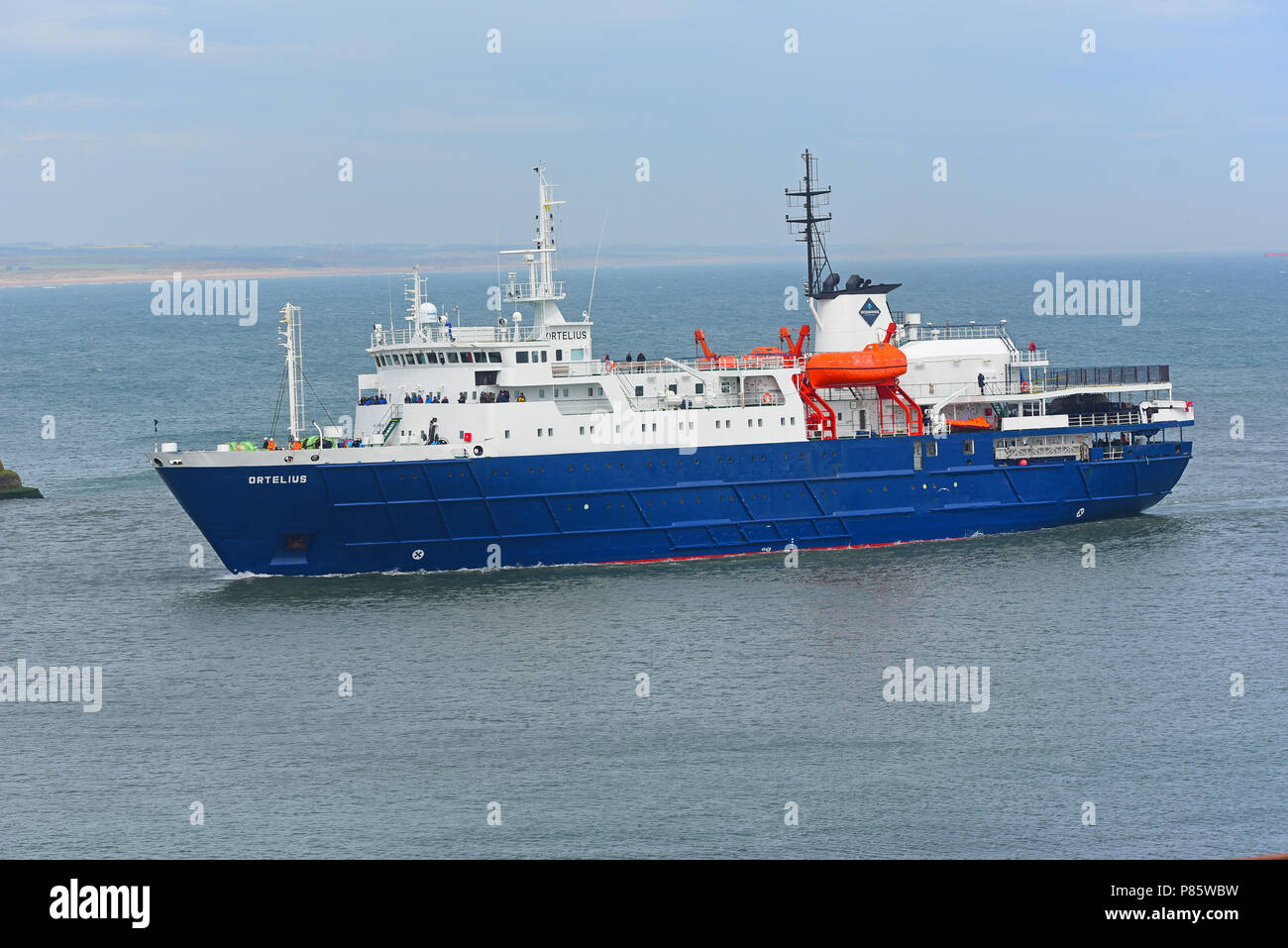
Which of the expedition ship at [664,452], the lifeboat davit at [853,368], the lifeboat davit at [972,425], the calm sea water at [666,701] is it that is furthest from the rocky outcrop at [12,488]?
the lifeboat davit at [972,425]

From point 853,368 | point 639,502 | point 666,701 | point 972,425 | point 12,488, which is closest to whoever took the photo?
point 666,701

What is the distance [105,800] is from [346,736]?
13.9 feet

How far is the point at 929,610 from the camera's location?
33375mm

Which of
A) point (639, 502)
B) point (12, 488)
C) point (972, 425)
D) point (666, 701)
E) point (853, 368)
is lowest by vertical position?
point (666, 701)

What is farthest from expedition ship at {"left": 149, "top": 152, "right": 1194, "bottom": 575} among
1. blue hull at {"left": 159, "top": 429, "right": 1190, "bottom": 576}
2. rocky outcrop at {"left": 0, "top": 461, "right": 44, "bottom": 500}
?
rocky outcrop at {"left": 0, "top": 461, "right": 44, "bottom": 500}

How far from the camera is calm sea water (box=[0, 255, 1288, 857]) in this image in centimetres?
2180

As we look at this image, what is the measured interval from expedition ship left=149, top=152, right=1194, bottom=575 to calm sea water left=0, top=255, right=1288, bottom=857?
111 centimetres

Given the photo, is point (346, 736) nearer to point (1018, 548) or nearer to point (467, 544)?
point (467, 544)

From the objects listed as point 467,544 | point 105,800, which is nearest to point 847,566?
point 467,544

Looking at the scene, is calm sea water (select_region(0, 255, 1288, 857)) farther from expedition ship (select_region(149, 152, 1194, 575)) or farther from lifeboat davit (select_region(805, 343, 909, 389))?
lifeboat davit (select_region(805, 343, 909, 389))

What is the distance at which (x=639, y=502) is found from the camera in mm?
37938

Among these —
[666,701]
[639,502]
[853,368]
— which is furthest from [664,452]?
[666,701]

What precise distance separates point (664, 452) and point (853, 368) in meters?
5.97

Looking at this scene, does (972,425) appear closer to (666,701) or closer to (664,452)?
(664,452)
